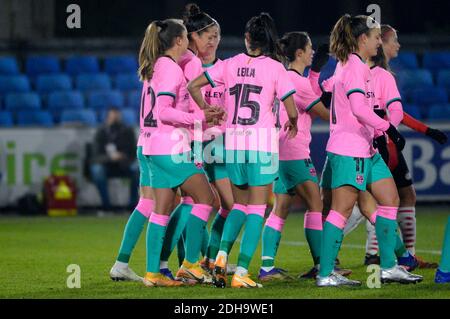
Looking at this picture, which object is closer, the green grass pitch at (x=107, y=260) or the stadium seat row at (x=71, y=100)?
the green grass pitch at (x=107, y=260)

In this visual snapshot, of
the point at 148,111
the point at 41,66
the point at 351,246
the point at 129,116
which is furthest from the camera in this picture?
the point at 41,66

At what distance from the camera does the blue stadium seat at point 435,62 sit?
811 inches

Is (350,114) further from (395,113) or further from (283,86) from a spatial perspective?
(395,113)

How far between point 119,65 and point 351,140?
12.1 metres

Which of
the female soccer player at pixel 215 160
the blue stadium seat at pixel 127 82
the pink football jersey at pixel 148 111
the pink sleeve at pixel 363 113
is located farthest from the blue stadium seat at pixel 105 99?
the pink sleeve at pixel 363 113

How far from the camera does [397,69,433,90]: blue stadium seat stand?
19.6m

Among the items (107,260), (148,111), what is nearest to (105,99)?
(107,260)

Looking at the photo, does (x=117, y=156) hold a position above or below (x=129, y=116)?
below

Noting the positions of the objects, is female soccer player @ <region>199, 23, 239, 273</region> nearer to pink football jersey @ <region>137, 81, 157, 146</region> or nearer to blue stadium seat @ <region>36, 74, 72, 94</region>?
pink football jersey @ <region>137, 81, 157, 146</region>

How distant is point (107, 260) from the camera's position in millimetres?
11273

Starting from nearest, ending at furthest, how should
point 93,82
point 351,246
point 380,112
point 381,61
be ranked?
point 380,112 < point 381,61 < point 351,246 < point 93,82

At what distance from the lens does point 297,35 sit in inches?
384

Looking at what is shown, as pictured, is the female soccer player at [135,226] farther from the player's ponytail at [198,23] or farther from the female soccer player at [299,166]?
the female soccer player at [299,166]

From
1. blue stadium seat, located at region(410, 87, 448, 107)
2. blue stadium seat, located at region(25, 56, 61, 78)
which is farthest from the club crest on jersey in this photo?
blue stadium seat, located at region(25, 56, 61, 78)
